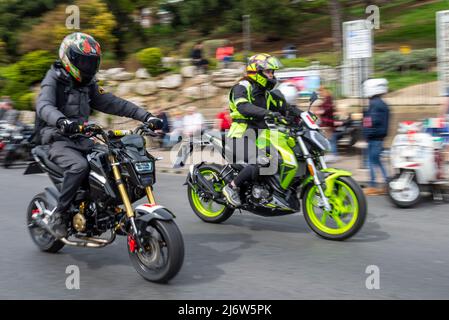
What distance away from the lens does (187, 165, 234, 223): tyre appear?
822cm

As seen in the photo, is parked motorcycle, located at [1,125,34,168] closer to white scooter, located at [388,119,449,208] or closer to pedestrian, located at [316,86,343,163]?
pedestrian, located at [316,86,343,163]

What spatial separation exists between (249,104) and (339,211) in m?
1.65

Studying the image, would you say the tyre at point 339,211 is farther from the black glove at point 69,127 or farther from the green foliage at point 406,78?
the green foliage at point 406,78

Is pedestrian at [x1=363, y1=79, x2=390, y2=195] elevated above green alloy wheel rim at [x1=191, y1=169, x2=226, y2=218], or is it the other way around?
pedestrian at [x1=363, y1=79, x2=390, y2=195]

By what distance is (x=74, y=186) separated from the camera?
19.8ft

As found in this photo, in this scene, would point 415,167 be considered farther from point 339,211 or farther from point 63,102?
point 63,102

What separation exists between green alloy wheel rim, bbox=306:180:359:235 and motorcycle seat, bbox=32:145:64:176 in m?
2.69

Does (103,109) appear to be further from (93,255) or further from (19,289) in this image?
(19,289)

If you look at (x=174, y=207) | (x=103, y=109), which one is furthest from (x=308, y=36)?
(x=103, y=109)

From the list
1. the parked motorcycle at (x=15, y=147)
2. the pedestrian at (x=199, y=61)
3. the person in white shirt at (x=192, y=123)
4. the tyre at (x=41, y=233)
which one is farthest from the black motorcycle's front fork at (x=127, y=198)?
the pedestrian at (x=199, y=61)

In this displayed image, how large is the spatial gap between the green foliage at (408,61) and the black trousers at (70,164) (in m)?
17.4

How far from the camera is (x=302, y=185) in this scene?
734 cm

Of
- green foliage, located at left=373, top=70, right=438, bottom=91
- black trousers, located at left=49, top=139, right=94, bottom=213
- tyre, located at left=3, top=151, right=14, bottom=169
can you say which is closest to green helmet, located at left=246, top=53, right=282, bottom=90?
black trousers, located at left=49, top=139, right=94, bottom=213
